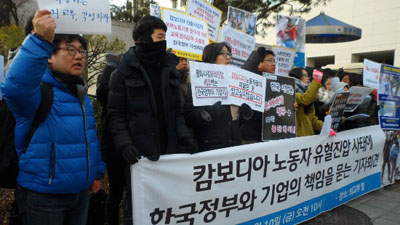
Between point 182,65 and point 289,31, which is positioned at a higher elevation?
point 289,31

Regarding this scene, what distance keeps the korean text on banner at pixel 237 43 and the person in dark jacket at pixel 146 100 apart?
239 centimetres

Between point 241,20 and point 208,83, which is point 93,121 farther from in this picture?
point 241,20

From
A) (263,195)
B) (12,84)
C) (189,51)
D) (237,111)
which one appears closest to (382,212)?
(263,195)

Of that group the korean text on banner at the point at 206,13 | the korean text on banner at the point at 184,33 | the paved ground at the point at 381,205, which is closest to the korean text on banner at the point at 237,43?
the korean text on banner at the point at 206,13

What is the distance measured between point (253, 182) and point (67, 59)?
6.04ft

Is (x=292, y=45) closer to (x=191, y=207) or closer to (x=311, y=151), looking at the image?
(x=311, y=151)

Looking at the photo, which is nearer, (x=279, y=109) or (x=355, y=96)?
(x=279, y=109)

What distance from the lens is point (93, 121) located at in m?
2.00

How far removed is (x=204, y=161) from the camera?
8.23ft

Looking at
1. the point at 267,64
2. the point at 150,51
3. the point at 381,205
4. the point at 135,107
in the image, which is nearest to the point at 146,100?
the point at 135,107

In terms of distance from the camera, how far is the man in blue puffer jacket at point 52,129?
155cm

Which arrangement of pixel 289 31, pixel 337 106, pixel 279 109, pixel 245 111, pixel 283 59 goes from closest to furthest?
pixel 245 111 < pixel 279 109 < pixel 337 106 < pixel 283 59 < pixel 289 31

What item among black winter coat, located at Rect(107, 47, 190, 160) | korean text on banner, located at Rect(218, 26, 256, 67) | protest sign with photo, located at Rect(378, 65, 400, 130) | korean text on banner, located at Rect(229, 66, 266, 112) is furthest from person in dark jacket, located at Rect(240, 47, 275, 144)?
protest sign with photo, located at Rect(378, 65, 400, 130)

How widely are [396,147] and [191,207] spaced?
4094 millimetres
